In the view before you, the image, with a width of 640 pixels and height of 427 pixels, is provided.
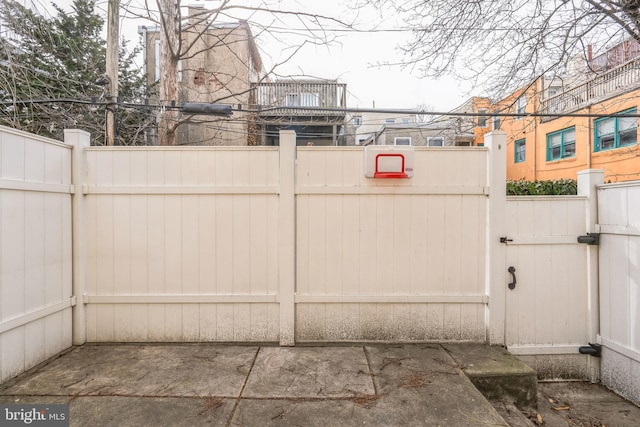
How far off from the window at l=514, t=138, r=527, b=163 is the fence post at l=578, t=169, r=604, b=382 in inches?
445

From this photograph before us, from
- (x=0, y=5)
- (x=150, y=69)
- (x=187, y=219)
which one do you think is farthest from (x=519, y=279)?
(x=150, y=69)

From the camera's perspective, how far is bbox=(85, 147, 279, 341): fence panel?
2.76 metres

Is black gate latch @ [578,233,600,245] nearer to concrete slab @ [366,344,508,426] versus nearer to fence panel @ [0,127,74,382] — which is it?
concrete slab @ [366,344,508,426]

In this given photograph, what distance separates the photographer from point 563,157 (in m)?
10.2

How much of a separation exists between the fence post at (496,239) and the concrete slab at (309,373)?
1374mm

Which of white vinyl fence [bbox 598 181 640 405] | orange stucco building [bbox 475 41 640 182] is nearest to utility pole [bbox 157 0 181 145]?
orange stucco building [bbox 475 41 640 182]

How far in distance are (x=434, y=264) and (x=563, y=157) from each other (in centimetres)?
1095

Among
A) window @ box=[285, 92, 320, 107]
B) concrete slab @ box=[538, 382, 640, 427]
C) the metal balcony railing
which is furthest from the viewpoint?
window @ box=[285, 92, 320, 107]

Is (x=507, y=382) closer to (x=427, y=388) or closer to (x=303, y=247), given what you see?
(x=427, y=388)

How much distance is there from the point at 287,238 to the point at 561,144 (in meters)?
12.1

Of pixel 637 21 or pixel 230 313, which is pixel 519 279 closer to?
pixel 230 313

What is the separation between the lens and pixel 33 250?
2365 mm

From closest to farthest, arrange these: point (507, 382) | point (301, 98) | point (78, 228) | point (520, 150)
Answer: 1. point (507, 382)
2. point (78, 228)
3. point (301, 98)
4. point (520, 150)

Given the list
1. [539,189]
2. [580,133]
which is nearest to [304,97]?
[539,189]
